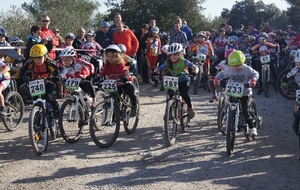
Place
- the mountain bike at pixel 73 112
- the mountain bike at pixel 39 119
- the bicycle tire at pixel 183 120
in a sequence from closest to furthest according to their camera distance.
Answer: the mountain bike at pixel 39 119 → the mountain bike at pixel 73 112 → the bicycle tire at pixel 183 120

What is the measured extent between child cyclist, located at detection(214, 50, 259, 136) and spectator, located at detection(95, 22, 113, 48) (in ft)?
20.2

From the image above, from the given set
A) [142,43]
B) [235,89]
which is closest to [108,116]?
[235,89]

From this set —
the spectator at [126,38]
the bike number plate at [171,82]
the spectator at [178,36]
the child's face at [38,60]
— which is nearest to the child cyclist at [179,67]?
the bike number plate at [171,82]

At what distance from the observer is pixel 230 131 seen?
21.7 feet

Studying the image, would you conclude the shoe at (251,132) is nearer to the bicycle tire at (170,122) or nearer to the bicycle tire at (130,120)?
the bicycle tire at (170,122)

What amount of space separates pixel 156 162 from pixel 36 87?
2.41m

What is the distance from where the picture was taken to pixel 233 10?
50.2 meters

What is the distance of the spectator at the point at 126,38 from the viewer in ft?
38.7

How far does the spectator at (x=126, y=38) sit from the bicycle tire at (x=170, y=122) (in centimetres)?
471

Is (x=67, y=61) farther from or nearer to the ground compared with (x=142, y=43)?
nearer to the ground

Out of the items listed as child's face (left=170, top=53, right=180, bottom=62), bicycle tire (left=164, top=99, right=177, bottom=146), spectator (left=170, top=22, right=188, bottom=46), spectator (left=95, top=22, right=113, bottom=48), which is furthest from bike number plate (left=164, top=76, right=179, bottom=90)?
spectator (left=170, top=22, right=188, bottom=46)

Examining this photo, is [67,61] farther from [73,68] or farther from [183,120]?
[183,120]

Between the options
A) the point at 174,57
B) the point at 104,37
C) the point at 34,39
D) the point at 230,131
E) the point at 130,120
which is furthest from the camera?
the point at 104,37

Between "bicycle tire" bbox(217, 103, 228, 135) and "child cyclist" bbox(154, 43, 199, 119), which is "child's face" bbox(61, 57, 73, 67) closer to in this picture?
"child cyclist" bbox(154, 43, 199, 119)
